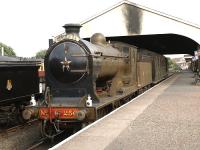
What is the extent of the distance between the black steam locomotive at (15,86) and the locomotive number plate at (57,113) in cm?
106

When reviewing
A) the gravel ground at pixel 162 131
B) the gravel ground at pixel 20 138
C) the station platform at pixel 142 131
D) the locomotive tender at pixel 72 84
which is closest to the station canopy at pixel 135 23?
the gravel ground at pixel 162 131

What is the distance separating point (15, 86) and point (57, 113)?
3062 millimetres

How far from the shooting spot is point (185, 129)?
845 cm

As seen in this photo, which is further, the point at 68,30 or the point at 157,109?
the point at 157,109

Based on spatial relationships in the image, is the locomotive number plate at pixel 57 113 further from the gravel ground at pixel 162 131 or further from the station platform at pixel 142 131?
the gravel ground at pixel 162 131

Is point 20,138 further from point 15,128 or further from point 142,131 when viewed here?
point 142,131

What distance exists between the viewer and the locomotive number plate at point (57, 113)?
9625 millimetres

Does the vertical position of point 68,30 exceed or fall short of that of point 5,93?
it exceeds it

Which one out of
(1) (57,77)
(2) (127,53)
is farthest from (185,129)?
(2) (127,53)

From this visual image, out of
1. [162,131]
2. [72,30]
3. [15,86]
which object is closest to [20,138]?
[15,86]

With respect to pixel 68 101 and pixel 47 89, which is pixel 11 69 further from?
pixel 68 101

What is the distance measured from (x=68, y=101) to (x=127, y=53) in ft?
18.2

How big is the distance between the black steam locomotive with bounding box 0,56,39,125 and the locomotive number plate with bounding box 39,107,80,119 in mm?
1060

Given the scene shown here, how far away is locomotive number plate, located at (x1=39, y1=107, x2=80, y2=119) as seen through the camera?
31.6 ft
